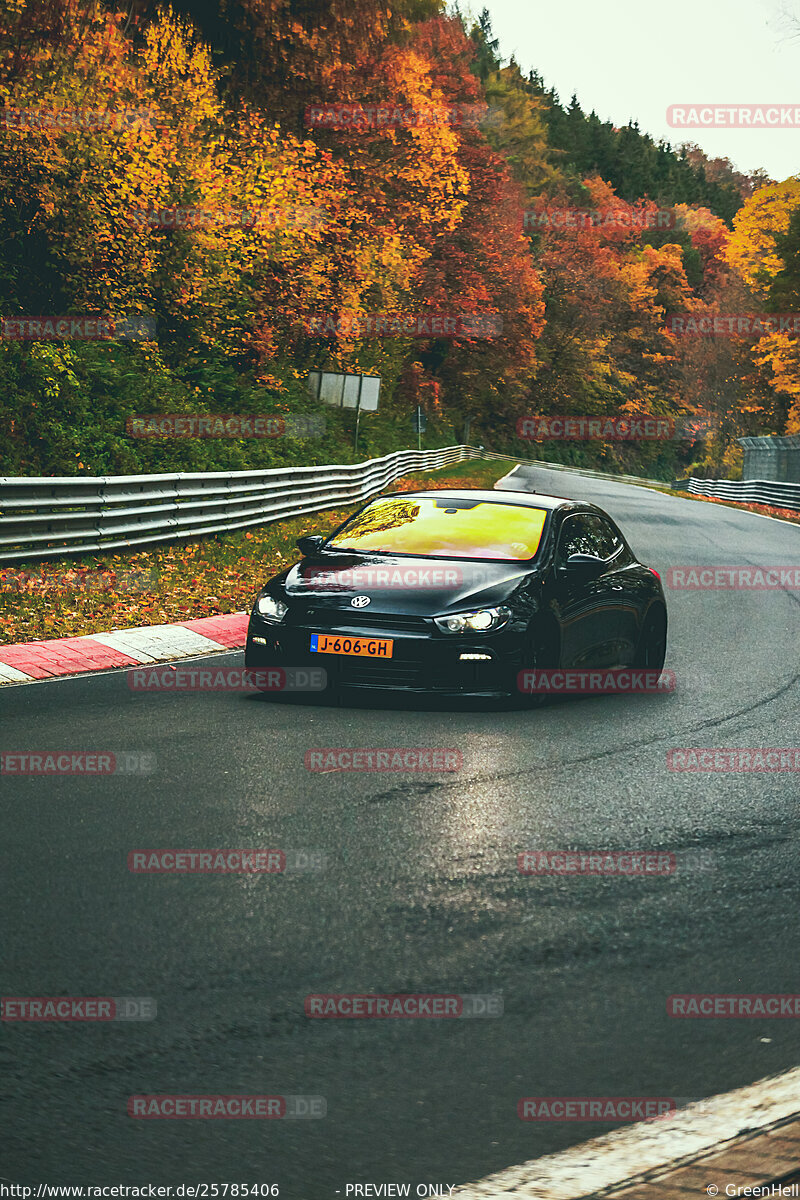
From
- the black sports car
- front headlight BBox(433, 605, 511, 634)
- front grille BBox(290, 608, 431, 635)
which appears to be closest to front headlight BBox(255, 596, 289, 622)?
the black sports car

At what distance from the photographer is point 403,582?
9.61 metres

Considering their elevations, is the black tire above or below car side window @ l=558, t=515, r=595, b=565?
below

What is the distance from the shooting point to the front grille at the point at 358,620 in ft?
30.1

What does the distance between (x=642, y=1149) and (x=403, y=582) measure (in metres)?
6.53

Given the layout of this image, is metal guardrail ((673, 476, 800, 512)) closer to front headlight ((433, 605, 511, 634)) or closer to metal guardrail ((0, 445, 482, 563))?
metal guardrail ((0, 445, 482, 563))

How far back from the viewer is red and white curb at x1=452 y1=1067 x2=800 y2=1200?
10.1ft

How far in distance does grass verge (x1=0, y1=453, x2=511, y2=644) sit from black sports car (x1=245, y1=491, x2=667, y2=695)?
316cm

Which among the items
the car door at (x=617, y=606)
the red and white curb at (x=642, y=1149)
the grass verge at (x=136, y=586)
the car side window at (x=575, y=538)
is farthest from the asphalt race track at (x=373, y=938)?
the grass verge at (x=136, y=586)

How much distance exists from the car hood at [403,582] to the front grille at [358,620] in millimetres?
47

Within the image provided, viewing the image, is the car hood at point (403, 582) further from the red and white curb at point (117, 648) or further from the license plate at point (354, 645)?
the red and white curb at point (117, 648)

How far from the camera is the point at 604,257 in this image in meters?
102

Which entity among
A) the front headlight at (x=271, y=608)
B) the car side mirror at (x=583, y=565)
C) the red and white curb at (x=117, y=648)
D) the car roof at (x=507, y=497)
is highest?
the car roof at (x=507, y=497)

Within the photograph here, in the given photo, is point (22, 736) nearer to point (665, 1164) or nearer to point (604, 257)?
point (665, 1164)

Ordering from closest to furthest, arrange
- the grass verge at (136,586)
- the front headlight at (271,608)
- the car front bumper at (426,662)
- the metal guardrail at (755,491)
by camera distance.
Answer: the car front bumper at (426,662), the front headlight at (271,608), the grass verge at (136,586), the metal guardrail at (755,491)
